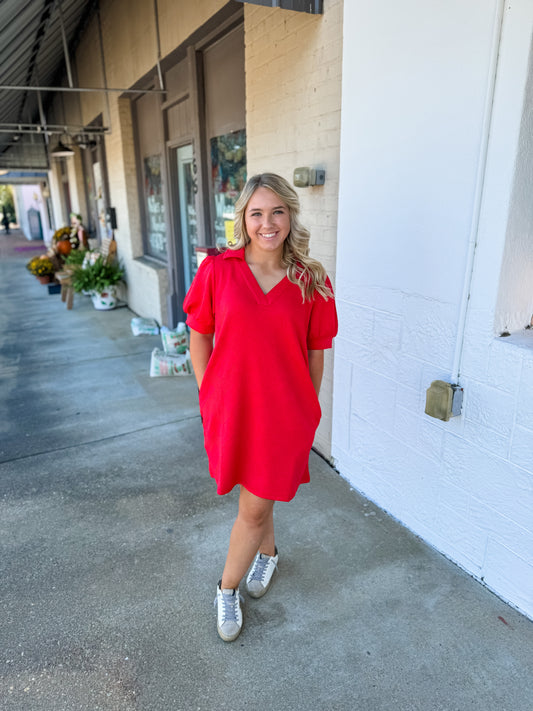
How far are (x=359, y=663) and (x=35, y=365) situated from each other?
15.9 ft

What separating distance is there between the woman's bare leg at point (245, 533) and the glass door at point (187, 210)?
4479mm

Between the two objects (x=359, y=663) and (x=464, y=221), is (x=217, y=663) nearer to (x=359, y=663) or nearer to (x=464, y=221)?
(x=359, y=663)

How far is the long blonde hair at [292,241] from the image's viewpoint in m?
1.94

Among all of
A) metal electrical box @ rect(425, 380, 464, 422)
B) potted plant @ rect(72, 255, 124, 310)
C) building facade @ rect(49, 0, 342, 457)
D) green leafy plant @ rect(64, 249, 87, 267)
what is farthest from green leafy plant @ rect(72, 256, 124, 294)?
A: metal electrical box @ rect(425, 380, 464, 422)

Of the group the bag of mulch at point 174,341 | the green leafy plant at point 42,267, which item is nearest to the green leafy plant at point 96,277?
the green leafy plant at point 42,267

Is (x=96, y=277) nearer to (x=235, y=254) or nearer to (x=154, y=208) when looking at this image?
(x=154, y=208)

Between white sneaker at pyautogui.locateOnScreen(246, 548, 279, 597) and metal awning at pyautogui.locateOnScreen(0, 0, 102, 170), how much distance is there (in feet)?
16.3

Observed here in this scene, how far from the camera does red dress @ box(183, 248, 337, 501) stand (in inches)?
74.7

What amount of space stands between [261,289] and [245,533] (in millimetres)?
1009

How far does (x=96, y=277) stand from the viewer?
27.4ft

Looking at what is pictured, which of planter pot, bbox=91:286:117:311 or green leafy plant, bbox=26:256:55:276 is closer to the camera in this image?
planter pot, bbox=91:286:117:311

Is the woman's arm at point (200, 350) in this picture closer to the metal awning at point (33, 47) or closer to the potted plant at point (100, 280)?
the metal awning at point (33, 47)

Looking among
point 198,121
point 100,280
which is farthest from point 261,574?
point 100,280

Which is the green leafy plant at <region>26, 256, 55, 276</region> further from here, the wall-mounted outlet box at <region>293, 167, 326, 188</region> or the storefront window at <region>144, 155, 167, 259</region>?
the wall-mounted outlet box at <region>293, 167, 326, 188</region>
